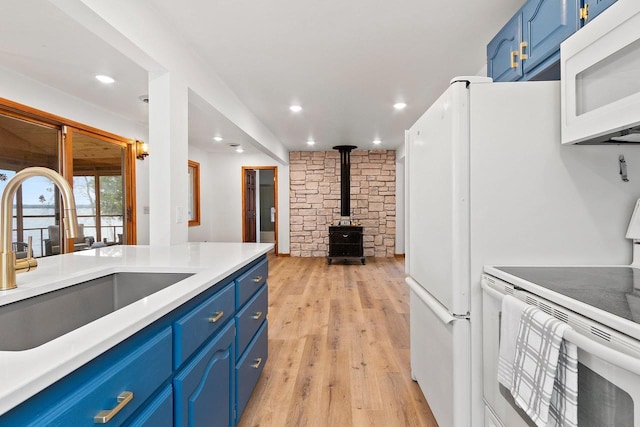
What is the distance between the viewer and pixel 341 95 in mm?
3664

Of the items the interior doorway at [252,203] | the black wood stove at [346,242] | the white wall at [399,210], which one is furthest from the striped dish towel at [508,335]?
the white wall at [399,210]

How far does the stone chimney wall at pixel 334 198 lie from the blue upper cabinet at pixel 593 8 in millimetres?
5832

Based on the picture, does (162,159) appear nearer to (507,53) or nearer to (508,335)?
(508,335)

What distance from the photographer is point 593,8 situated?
127 cm

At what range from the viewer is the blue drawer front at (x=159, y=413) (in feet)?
2.55

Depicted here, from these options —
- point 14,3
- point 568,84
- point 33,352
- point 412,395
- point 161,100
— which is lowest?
point 412,395

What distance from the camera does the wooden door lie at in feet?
24.8

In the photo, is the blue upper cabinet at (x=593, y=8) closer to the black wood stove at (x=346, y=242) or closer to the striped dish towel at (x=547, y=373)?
the striped dish towel at (x=547, y=373)

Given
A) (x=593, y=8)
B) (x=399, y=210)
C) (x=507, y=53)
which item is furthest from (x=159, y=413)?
(x=399, y=210)

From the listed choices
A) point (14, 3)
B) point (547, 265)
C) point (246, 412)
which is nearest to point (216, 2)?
point (14, 3)

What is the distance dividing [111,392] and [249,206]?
7.22 m

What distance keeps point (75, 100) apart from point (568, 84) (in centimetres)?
466

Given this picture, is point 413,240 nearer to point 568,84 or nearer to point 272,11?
point 568,84

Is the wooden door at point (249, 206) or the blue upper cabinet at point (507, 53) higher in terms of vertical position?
the blue upper cabinet at point (507, 53)
